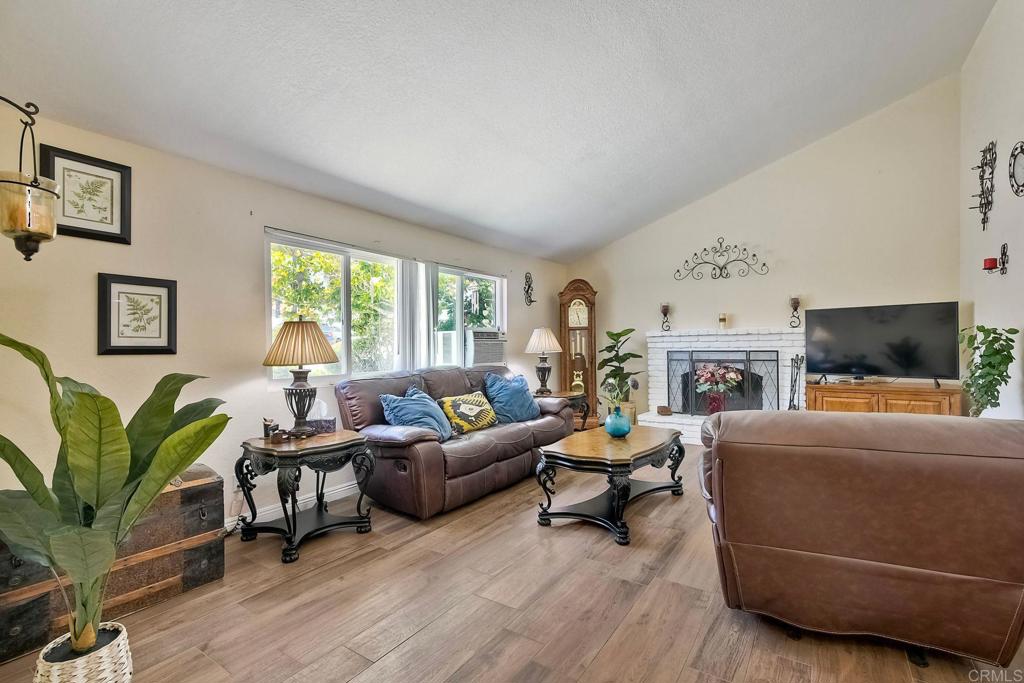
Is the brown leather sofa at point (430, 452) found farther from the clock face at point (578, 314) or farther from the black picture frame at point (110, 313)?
the clock face at point (578, 314)

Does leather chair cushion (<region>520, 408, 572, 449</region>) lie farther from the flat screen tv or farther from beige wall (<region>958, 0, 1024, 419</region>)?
beige wall (<region>958, 0, 1024, 419</region>)

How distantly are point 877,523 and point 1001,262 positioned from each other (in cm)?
296

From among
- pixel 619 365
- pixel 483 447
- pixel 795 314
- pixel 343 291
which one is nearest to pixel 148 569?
pixel 483 447

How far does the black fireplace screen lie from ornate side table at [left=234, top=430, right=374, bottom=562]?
4.14 metres

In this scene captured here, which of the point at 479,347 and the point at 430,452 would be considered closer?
the point at 430,452

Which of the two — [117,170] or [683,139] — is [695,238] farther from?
[117,170]

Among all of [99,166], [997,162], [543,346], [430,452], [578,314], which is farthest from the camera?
[578,314]

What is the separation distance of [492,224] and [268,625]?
12.4ft

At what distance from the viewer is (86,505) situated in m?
1.38

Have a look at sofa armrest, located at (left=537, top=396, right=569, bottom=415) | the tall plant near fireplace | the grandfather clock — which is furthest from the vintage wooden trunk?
the grandfather clock

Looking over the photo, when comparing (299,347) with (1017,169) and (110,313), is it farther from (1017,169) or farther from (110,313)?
(1017,169)

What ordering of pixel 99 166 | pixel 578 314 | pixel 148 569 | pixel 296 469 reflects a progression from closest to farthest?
pixel 148 569 → pixel 99 166 → pixel 296 469 → pixel 578 314

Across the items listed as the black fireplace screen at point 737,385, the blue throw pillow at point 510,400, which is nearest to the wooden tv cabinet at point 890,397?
the black fireplace screen at point 737,385

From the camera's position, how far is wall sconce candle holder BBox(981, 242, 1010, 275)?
10.2 feet
